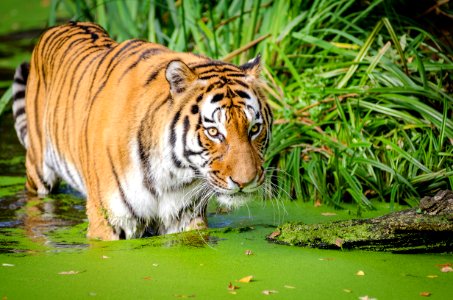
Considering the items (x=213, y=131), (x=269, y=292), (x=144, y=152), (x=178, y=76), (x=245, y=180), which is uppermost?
(x=178, y=76)

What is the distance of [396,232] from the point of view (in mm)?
4430

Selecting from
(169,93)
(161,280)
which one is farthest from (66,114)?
(161,280)

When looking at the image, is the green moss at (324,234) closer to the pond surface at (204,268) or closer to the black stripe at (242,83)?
the pond surface at (204,268)

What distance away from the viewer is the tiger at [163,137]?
4.41m

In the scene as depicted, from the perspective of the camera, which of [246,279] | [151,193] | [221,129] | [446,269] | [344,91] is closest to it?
[246,279]

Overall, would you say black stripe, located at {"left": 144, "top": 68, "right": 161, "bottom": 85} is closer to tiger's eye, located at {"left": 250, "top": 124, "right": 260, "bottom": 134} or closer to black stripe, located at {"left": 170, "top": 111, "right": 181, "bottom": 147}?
black stripe, located at {"left": 170, "top": 111, "right": 181, "bottom": 147}

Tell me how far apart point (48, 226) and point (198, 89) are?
155 centimetres

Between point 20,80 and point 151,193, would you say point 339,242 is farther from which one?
point 20,80

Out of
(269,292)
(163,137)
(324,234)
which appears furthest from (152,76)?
(269,292)

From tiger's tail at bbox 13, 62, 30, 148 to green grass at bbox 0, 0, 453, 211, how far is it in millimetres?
1230

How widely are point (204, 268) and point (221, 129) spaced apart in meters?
0.72

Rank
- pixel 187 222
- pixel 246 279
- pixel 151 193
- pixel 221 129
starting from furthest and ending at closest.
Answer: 1. pixel 187 222
2. pixel 151 193
3. pixel 221 129
4. pixel 246 279

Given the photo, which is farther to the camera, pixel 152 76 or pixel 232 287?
pixel 152 76

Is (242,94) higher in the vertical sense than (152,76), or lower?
lower
